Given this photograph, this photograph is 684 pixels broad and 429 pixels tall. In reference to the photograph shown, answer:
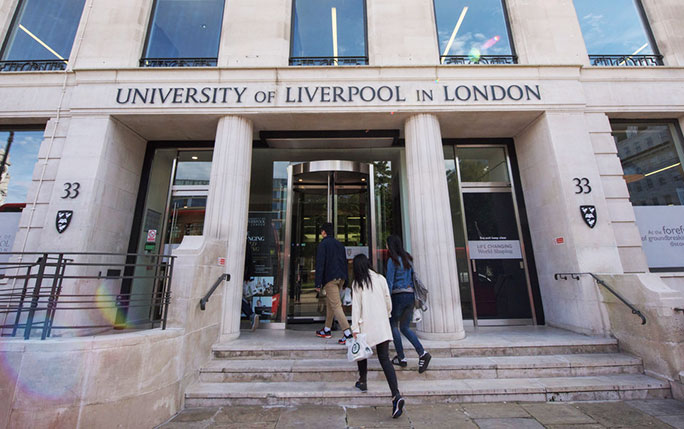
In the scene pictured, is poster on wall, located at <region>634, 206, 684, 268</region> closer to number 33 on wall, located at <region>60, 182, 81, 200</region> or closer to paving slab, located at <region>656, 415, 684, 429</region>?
paving slab, located at <region>656, 415, 684, 429</region>

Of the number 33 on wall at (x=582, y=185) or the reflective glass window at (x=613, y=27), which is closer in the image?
the number 33 on wall at (x=582, y=185)

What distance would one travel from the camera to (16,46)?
7.93 meters

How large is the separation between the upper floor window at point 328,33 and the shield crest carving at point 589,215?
6.26 meters

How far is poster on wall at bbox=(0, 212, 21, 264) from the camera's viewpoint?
271 inches

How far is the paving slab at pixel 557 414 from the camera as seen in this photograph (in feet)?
11.4

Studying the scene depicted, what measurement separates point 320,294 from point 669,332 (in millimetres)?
6575

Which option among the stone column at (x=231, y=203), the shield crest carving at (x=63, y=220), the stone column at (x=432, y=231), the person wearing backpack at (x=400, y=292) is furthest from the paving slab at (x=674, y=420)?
the shield crest carving at (x=63, y=220)

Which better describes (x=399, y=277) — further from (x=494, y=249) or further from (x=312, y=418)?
(x=494, y=249)

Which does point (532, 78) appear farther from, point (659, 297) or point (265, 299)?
point (265, 299)

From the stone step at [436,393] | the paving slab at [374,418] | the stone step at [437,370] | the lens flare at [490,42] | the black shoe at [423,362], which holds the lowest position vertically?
the paving slab at [374,418]

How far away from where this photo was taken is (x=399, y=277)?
15.3 feet

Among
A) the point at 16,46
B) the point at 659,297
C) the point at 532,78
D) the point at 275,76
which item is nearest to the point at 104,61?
the point at 16,46

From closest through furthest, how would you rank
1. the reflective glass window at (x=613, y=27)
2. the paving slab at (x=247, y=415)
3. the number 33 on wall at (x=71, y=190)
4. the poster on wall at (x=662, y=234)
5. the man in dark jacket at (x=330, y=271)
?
the paving slab at (x=247, y=415), the man in dark jacket at (x=330, y=271), the number 33 on wall at (x=71, y=190), the poster on wall at (x=662, y=234), the reflective glass window at (x=613, y=27)

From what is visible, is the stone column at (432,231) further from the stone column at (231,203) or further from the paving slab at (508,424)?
the stone column at (231,203)
